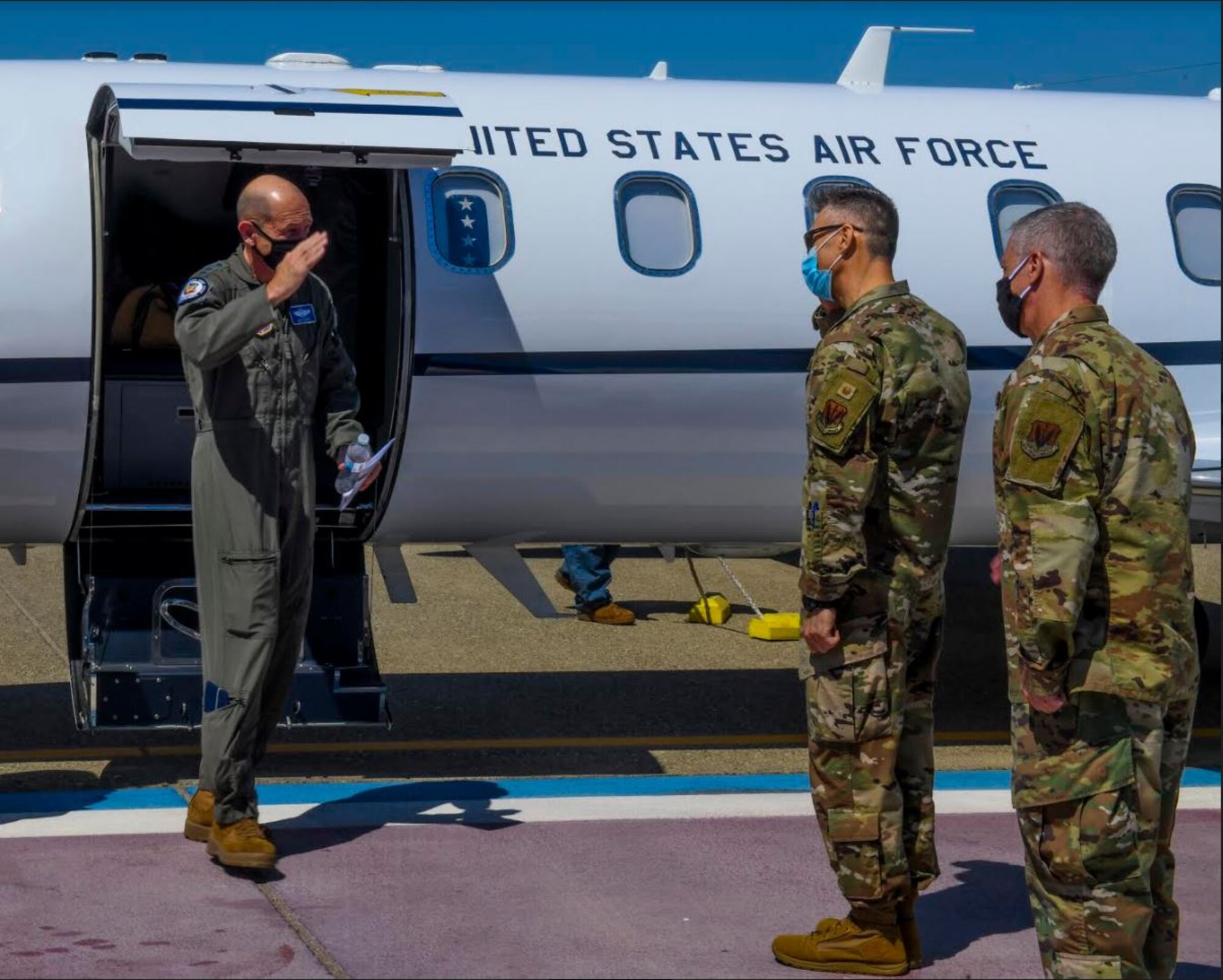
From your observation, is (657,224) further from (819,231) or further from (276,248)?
(819,231)

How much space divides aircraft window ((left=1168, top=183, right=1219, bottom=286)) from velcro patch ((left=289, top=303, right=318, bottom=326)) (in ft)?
13.2

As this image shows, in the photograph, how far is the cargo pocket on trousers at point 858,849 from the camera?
4840 millimetres

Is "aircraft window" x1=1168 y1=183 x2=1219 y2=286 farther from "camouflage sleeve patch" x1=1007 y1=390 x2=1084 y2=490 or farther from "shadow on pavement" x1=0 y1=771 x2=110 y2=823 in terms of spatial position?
"shadow on pavement" x1=0 y1=771 x2=110 y2=823

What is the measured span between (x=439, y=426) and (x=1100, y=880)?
3.72 meters

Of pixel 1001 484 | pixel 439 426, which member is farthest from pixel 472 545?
pixel 1001 484

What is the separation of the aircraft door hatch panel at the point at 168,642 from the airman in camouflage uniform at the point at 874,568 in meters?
2.50

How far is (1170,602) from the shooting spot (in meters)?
4.07

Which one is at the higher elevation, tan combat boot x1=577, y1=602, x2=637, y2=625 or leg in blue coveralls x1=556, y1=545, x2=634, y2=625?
leg in blue coveralls x1=556, y1=545, x2=634, y2=625

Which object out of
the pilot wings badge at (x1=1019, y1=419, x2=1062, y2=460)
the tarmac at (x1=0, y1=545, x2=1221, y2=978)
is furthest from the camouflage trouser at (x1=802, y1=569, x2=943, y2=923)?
the pilot wings badge at (x1=1019, y1=419, x2=1062, y2=460)

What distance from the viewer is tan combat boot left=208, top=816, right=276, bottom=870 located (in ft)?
19.1

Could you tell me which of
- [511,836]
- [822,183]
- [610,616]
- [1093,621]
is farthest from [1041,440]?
[610,616]

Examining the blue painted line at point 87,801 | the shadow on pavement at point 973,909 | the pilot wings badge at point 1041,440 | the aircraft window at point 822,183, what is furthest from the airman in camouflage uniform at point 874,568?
the blue painted line at point 87,801

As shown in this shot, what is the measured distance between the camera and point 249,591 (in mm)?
5957

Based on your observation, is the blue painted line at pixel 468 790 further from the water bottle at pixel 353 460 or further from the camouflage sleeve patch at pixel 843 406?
the camouflage sleeve patch at pixel 843 406
